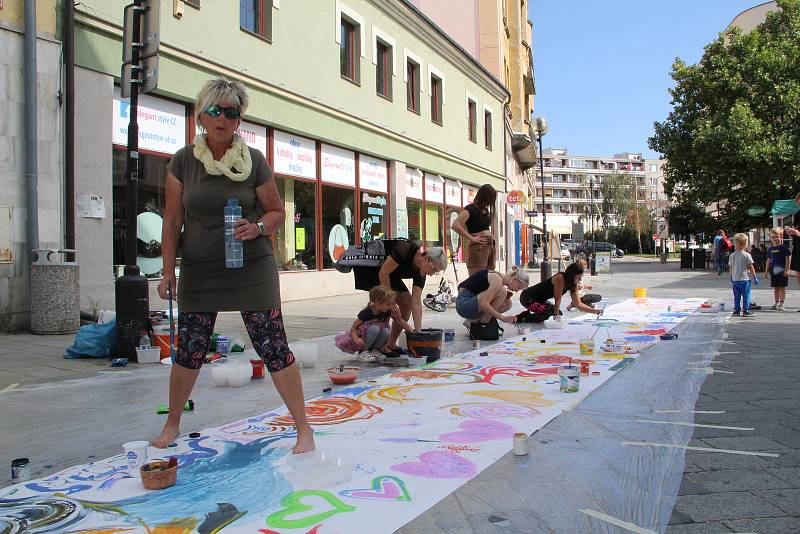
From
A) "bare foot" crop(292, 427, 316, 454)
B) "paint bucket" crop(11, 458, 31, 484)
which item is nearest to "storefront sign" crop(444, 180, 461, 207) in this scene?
"bare foot" crop(292, 427, 316, 454)

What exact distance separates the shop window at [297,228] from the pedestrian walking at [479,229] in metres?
5.92

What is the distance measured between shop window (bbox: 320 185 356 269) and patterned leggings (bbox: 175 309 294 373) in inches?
454

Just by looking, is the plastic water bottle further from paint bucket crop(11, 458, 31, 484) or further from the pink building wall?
the pink building wall

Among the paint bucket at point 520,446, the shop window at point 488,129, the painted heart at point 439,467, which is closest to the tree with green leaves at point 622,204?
the shop window at point 488,129

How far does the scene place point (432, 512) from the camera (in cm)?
260

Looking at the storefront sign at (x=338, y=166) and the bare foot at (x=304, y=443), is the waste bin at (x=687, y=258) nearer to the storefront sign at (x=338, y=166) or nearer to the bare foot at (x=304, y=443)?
the storefront sign at (x=338, y=166)

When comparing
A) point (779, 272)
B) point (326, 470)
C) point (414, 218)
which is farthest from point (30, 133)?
point (414, 218)

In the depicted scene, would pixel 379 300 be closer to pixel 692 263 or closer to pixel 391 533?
pixel 391 533

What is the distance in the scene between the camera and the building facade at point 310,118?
949 centimetres

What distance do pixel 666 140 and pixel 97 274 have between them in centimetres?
2773

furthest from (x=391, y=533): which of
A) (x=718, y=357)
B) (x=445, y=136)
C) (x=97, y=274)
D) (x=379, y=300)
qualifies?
(x=445, y=136)

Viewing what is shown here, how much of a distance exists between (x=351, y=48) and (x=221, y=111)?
539 inches

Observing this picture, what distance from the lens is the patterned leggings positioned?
3314mm

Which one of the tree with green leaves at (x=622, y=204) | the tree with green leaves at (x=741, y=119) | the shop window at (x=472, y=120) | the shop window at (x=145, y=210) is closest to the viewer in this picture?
the shop window at (x=145, y=210)
